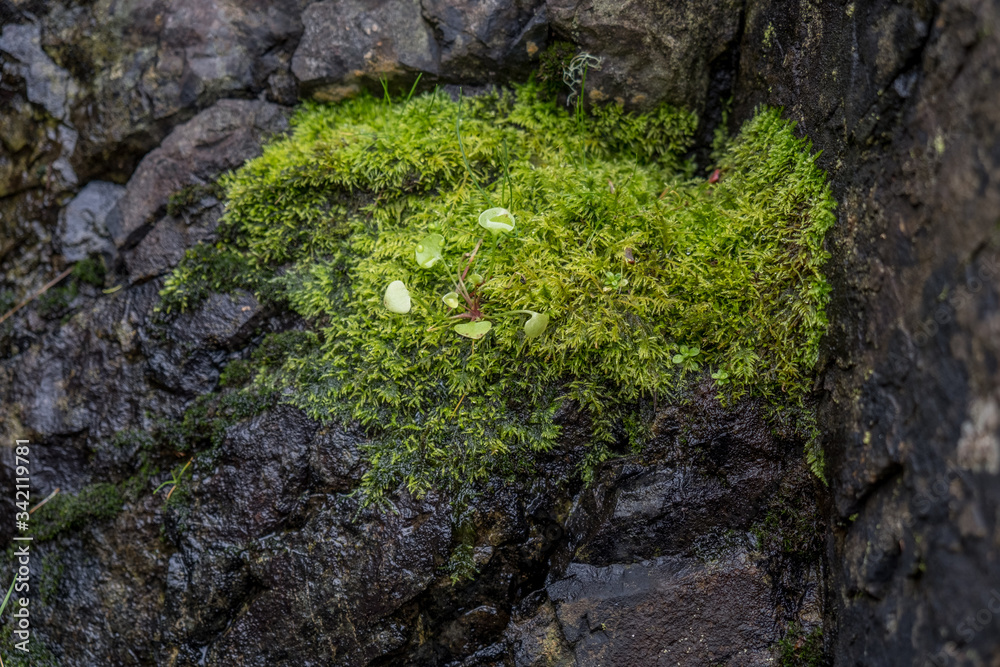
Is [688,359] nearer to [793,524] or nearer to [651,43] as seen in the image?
[793,524]

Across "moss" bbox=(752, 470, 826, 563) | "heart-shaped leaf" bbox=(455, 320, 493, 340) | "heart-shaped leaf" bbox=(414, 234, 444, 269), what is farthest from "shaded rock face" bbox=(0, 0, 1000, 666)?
"heart-shaped leaf" bbox=(414, 234, 444, 269)

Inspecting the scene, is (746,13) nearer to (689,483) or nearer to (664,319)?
(664,319)

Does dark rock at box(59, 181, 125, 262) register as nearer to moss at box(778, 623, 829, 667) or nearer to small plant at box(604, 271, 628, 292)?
small plant at box(604, 271, 628, 292)

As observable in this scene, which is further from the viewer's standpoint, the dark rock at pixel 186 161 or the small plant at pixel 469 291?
the dark rock at pixel 186 161

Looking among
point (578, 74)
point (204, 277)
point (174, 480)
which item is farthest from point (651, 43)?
point (174, 480)

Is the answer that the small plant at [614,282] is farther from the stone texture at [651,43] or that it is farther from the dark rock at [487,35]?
the dark rock at [487,35]
